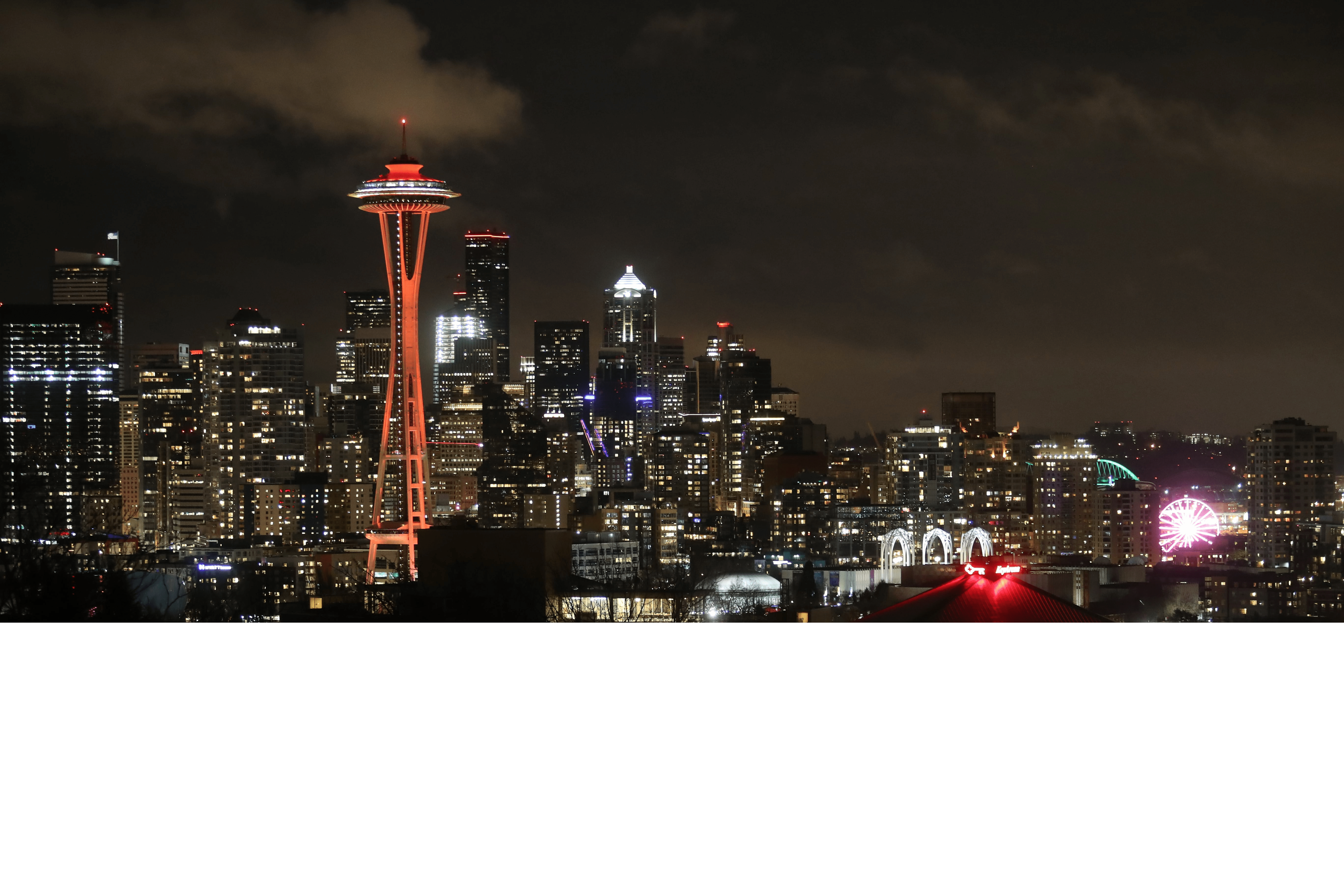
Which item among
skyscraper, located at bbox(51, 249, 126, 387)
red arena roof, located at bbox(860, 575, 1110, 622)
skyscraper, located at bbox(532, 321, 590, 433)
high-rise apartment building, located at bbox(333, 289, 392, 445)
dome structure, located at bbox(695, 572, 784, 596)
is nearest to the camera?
red arena roof, located at bbox(860, 575, 1110, 622)

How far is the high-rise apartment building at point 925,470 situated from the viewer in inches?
650

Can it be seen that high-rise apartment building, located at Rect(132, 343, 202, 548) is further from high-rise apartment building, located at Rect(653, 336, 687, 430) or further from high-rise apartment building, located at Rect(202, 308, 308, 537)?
high-rise apartment building, located at Rect(653, 336, 687, 430)

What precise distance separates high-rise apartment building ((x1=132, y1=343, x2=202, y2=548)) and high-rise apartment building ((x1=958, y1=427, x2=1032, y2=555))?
9.33 meters

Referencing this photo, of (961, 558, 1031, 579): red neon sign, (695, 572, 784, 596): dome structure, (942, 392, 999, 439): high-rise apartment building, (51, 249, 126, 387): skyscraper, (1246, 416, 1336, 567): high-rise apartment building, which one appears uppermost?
(51, 249, 126, 387): skyscraper

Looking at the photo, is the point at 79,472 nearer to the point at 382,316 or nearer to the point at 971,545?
the point at 382,316

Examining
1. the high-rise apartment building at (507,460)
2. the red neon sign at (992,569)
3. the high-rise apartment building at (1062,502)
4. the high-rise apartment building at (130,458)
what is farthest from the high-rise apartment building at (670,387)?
the red neon sign at (992,569)

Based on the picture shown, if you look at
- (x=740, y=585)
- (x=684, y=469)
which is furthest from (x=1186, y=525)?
(x=684, y=469)

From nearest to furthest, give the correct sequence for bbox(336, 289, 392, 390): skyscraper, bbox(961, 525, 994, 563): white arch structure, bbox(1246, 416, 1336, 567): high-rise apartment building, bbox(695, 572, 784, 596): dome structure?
bbox(1246, 416, 1336, 567): high-rise apartment building, bbox(695, 572, 784, 596): dome structure, bbox(336, 289, 392, 390): skyscraper, bbox(961, 525, 994, 563): white arch structure

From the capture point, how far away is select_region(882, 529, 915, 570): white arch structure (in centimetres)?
1802

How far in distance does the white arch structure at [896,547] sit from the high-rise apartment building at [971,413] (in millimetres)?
3727

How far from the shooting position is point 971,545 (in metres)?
18.7

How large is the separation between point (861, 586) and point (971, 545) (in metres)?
5.38

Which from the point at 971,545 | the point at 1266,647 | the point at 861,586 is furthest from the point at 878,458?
the point at 1266,647

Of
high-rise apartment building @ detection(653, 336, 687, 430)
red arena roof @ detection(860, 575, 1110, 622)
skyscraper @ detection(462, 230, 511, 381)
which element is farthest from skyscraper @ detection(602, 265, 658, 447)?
red arena roof @ detection(860, 575, 1110, 622)
